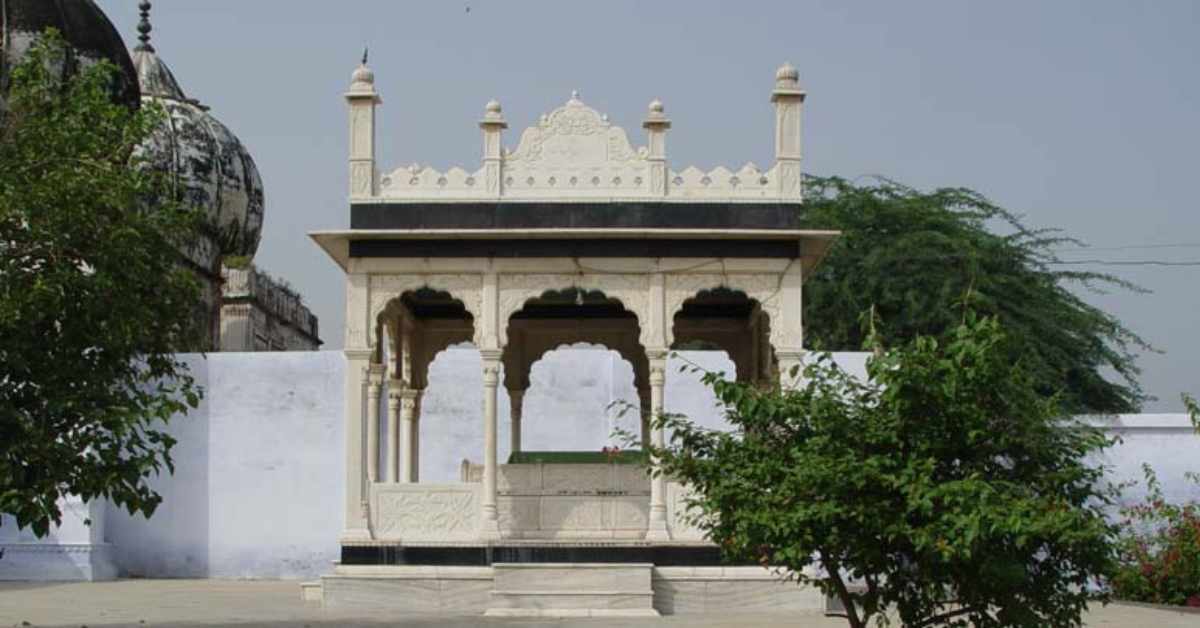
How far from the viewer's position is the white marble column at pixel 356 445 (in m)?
18.5

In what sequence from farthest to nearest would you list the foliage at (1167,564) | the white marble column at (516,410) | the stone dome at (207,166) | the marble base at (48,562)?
1. the stone dome at (207,166)
2. the marble base at (48,562)
3. the white marble column at (516,410)
4. the foliage at (1167,564)

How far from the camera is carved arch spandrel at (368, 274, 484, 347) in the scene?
18.6 m

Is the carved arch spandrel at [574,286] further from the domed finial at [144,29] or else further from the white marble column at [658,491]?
the domed finial at [144,29]

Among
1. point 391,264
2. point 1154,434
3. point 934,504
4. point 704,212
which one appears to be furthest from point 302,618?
point 1154,434

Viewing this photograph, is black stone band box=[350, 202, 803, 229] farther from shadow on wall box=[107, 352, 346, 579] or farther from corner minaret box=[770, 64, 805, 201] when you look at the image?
shadow on wall box=[107, 352, 346, 579]

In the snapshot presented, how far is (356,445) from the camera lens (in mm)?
18641

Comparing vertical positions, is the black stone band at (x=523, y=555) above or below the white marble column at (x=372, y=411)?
below

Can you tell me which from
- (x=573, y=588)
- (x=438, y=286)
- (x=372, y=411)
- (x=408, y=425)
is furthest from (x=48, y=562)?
(x=573, y=588)

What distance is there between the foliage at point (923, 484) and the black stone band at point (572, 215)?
7297 millimetres

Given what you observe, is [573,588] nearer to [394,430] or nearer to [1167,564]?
[394,430]

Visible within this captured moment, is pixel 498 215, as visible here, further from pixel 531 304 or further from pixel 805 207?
pixel 805 207

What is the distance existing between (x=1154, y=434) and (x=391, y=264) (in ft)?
35.7

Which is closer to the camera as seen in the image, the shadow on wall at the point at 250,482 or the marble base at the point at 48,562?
the marble base at the point at 48,562

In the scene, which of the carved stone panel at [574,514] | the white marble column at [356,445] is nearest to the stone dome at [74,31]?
the white marble column at [356,445]
